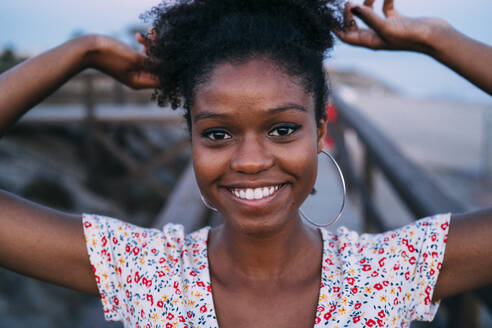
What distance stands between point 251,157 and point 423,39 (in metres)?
0.81

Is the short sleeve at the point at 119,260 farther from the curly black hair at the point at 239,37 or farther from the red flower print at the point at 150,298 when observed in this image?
the curly black hair at the point at 239,37

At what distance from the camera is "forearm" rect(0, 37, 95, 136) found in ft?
5.24

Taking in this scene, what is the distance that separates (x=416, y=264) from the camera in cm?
156

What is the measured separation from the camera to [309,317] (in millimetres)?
1547

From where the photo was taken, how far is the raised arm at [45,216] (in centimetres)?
151

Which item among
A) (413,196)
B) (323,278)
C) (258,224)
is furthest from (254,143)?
(413,196)

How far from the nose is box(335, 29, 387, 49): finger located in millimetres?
629

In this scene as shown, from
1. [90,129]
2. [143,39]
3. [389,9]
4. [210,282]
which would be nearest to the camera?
[210,282]

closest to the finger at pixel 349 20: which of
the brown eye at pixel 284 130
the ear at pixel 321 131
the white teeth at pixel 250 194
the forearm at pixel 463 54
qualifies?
the forearm at pixel 463 54

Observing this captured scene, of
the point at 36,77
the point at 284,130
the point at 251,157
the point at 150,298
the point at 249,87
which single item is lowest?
the point at 150,298

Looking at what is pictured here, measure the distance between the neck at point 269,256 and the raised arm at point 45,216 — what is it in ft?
1.66

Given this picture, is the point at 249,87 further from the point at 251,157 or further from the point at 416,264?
the point at 416,264

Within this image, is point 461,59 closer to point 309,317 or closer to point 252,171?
point 252,171

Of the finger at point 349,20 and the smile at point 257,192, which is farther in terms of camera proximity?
the finger at point 349,20
